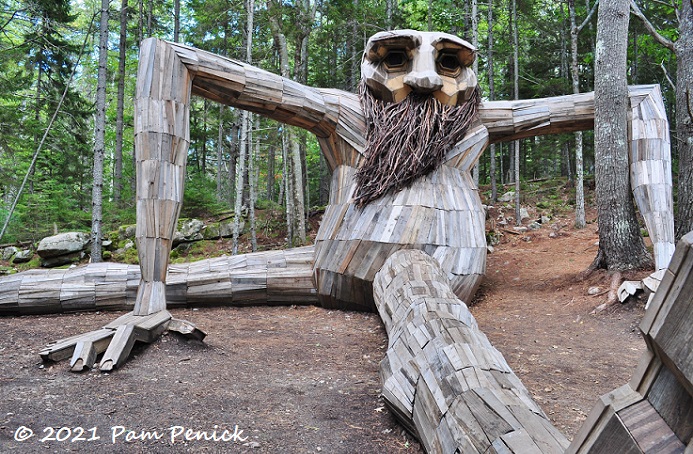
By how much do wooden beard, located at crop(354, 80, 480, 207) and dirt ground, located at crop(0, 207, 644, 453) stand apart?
121 cm

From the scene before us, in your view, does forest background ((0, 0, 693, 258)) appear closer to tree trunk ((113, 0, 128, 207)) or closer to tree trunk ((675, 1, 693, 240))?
tree trunk ((113, 0, 128, 207))

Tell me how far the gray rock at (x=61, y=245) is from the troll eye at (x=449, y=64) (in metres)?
7.90

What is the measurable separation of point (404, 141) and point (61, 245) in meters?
7.77

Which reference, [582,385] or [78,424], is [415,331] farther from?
[78,424]

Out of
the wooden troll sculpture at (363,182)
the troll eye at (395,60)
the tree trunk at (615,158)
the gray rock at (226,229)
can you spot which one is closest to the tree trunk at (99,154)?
the gray rock at (226,229)

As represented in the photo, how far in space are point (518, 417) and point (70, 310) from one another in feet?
13.0

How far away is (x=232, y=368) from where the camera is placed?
2.70 metres

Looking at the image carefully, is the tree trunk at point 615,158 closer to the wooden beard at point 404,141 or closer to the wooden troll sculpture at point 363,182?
the wooden troll sculpture at point 363,182

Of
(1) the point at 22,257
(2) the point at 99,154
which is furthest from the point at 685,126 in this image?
(1) the point at 22,257

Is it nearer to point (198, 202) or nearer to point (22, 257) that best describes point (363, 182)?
point (198, 202)

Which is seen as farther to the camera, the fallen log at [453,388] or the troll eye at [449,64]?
the troll eye at [449,64]

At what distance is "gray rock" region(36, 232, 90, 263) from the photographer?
8.91 metres

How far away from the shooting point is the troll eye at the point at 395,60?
4320 mm

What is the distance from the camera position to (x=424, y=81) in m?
A: 4.08
